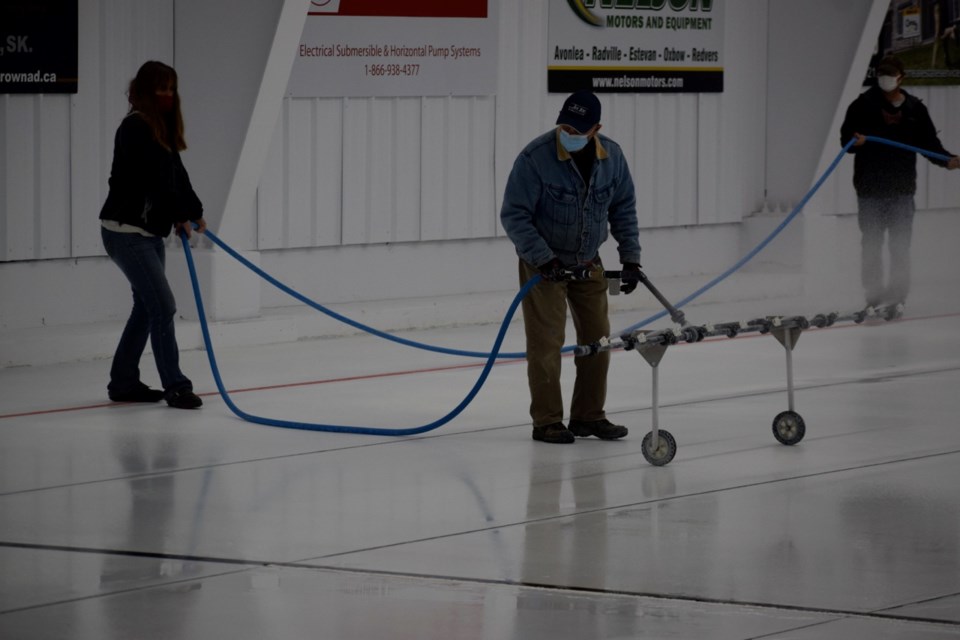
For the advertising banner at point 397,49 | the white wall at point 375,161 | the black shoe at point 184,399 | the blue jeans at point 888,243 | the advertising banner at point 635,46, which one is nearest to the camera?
the black shoe at point 184,399

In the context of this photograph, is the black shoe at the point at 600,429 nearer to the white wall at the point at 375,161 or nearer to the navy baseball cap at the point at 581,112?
the navy baseball cap at the point at 581,112

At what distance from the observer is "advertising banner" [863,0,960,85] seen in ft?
64.2

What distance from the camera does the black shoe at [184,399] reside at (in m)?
11.4

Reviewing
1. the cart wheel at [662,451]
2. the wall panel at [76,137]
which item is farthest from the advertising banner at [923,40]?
the cart wheel at [662,451]

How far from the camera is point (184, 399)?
11.4 meters

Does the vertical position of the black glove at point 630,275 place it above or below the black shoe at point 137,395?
above

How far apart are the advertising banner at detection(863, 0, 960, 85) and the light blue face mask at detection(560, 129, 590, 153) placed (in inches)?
401

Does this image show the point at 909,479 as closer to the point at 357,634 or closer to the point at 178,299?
the point at 357,634

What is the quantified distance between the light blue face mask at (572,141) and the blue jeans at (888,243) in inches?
250

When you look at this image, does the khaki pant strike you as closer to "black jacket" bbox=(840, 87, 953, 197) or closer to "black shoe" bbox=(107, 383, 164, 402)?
"black shoe" bbox=(107, 383, 164, 402)

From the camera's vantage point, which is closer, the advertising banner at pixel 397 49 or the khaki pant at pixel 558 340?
the khaki pant at pixel 558 340

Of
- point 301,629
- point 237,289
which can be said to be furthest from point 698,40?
point 301,629

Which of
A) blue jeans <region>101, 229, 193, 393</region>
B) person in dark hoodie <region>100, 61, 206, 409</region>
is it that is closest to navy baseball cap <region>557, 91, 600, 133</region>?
person in dark hoodie <region>100, 61, 206, 409</region>

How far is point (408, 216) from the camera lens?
53.0 feet
